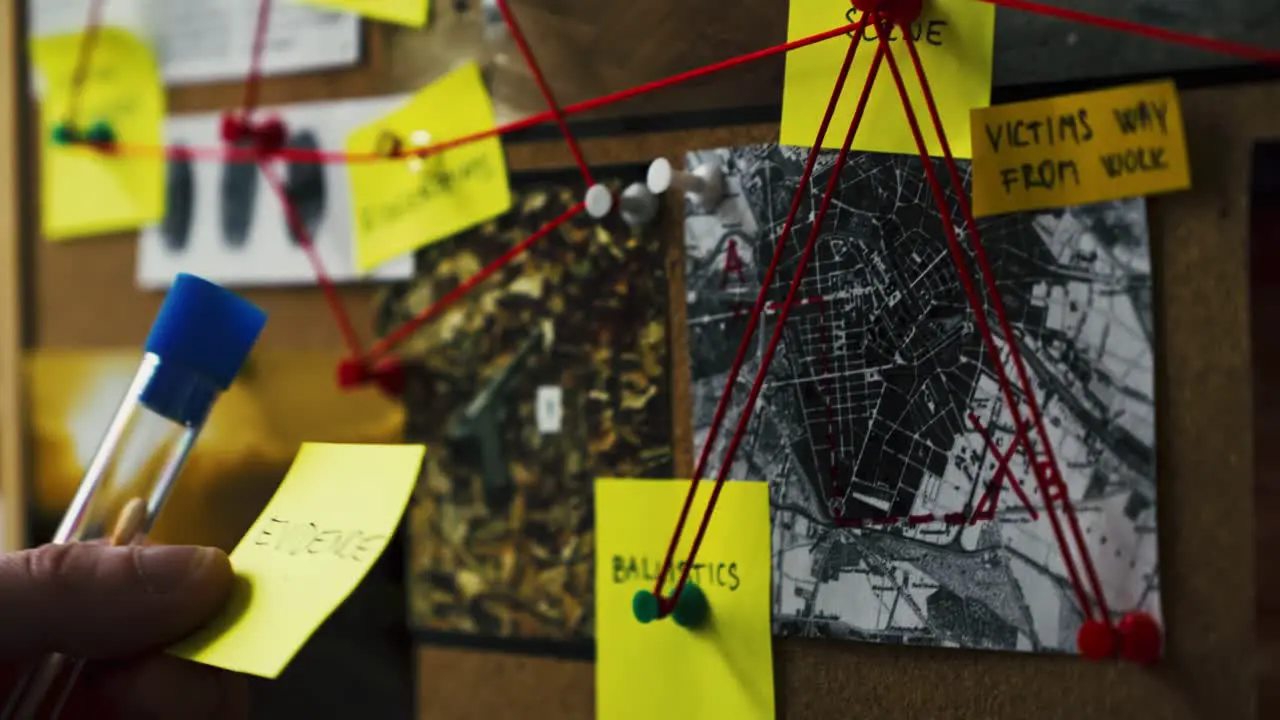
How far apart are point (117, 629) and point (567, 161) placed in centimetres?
32

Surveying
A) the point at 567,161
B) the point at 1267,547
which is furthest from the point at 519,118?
the point at 1267,547

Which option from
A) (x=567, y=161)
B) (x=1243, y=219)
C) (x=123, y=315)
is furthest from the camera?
(x=123, y=315)

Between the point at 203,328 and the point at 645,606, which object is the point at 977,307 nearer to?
the point at 645,606

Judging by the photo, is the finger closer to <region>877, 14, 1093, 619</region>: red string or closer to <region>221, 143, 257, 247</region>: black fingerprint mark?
<region>221, 143, 257, 247</region>: black fingerprint mark

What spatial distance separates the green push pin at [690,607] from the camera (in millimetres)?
513

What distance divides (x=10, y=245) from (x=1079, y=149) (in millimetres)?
753

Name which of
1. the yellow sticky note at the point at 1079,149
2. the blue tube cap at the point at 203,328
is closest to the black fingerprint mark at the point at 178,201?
the blue tube cap at the point at 203,328

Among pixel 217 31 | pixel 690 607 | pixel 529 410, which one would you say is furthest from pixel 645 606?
pixel 217 31

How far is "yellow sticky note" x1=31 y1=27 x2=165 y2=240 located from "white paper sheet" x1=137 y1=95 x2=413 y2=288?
21 mm

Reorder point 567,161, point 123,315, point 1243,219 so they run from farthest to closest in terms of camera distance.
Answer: point 123,315 < point 567,161 < point 1243,219

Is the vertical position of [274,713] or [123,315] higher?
[123,315]

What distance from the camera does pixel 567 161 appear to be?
57 cm

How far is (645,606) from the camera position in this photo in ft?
1.64

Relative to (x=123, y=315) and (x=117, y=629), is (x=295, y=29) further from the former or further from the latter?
(x=117, y=629)
